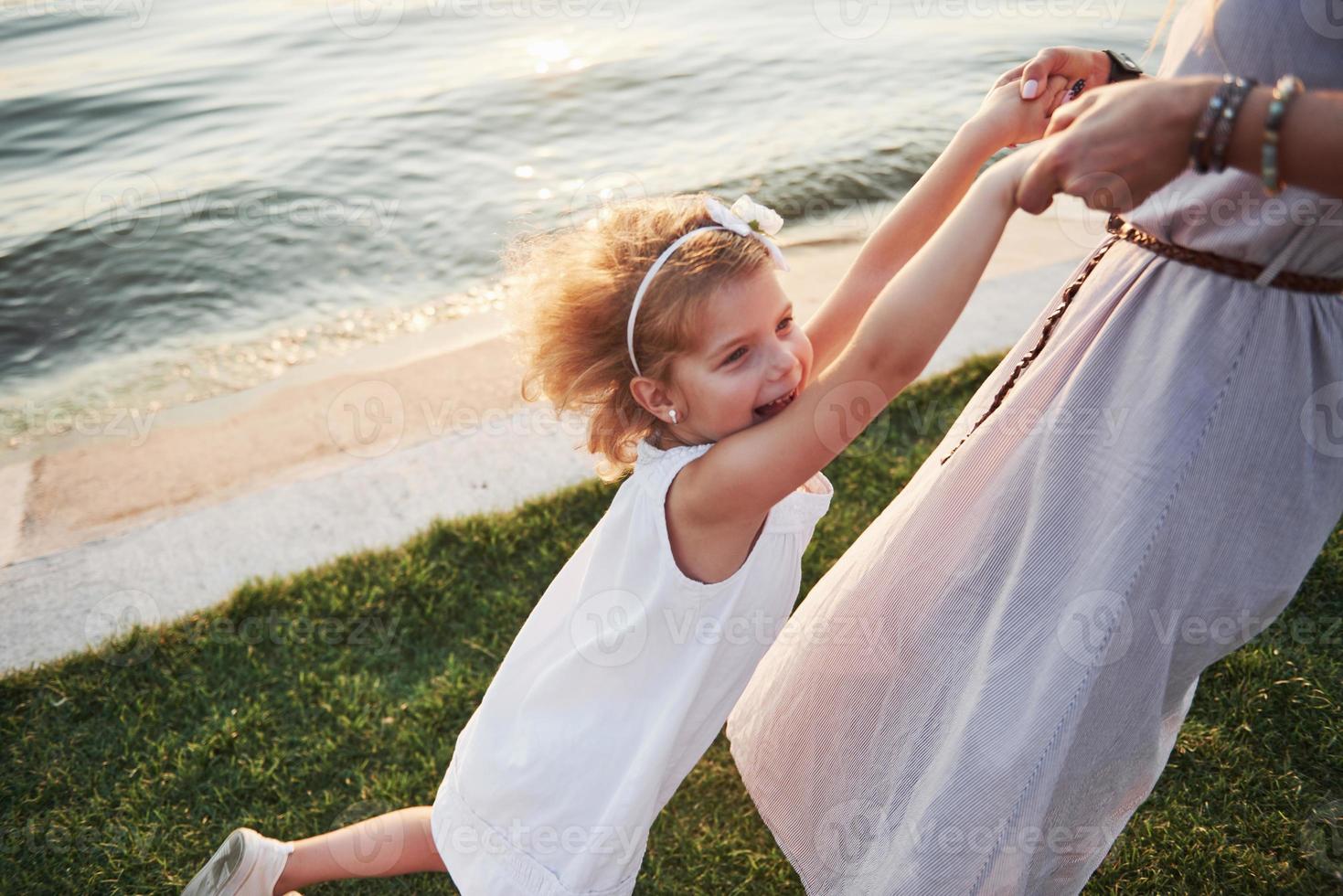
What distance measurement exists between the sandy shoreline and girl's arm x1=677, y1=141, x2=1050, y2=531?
1.82 m

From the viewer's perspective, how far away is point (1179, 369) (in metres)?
1.36

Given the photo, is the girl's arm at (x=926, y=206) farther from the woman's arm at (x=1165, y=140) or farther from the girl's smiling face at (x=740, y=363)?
the woman's arm at (x=1165, y=140)

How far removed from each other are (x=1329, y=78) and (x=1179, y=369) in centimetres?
39

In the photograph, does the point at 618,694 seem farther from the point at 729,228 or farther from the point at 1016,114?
the point at 1016,114

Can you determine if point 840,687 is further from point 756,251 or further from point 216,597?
Result: point 216,597

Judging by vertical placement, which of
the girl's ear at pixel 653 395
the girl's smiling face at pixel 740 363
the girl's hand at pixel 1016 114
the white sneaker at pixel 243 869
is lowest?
the white sneaker at pixel 243 869

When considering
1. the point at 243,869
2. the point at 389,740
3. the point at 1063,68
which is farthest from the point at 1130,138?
the point at 389,740

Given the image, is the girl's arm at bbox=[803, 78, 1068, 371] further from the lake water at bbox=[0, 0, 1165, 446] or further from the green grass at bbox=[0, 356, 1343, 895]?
the lake water at bbox=[0, 0, 1165, 446]

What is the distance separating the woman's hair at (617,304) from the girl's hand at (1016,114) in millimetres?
412

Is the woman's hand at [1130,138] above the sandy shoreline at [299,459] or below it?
above

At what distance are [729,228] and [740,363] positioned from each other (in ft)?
0.80

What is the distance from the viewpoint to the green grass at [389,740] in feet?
7.25

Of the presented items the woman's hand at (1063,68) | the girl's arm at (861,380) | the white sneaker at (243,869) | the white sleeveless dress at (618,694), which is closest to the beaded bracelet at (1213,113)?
the girl's arm at (861,380)

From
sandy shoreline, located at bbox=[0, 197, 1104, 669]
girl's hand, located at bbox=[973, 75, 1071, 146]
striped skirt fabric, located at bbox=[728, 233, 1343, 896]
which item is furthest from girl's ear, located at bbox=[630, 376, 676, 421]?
sandy shoreline, located at bbox=[0, 197, 1104, 669]
